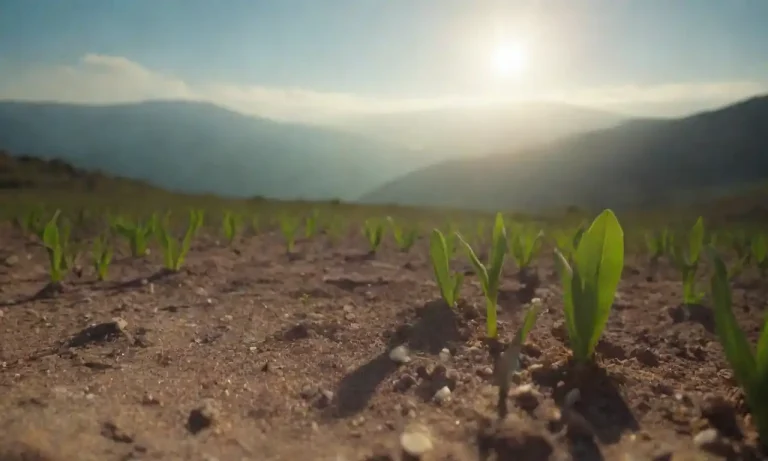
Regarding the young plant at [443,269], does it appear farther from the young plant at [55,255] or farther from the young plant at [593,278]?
the young plant at [55,255]

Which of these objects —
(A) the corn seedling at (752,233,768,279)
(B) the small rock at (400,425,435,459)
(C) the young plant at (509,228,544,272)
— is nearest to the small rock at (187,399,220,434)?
(B) the small rock at (400,425,435,459)

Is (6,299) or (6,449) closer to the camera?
(6,449)

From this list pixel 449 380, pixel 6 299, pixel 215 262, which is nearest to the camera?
pixel 449 380

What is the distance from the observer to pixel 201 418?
1.53 m

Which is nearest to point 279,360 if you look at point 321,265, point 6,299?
point 6,299

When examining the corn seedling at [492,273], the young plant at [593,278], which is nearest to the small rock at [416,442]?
the young plant at [593,278]

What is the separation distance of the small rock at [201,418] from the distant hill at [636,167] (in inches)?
3401

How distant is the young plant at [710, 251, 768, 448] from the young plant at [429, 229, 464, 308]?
1138mm

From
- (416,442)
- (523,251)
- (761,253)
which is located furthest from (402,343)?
(761,253)

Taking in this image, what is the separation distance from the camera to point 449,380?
5.86ft

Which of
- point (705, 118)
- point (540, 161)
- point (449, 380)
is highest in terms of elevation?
point (705, 118)

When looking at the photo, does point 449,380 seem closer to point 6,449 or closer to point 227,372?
point 227,372

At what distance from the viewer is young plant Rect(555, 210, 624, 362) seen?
1706mm

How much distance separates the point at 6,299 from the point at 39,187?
43.8m
